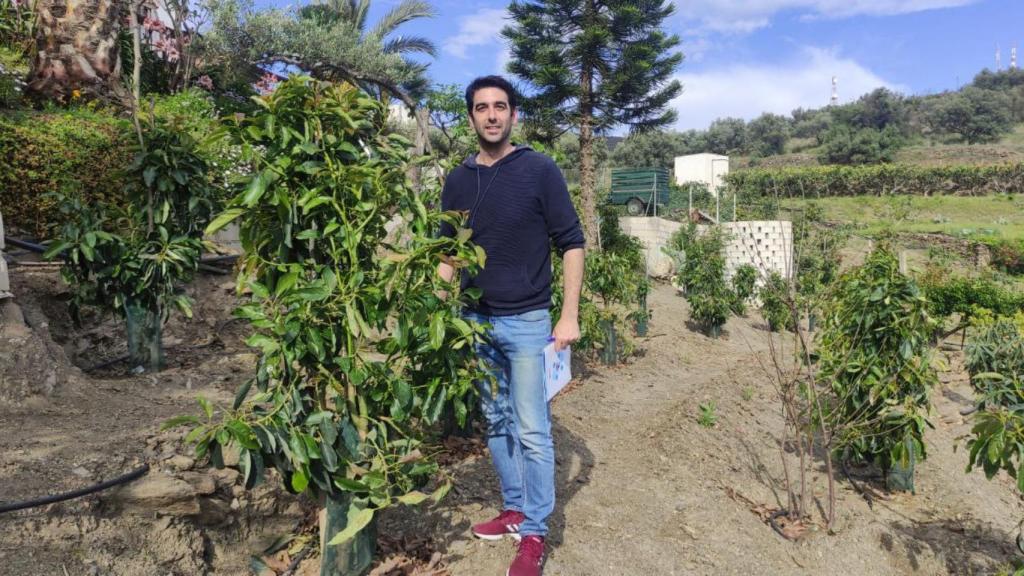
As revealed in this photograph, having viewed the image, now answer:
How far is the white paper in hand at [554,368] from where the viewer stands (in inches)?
91.7

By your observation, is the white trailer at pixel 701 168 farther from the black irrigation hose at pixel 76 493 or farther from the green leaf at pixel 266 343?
the green leaf at pixel 266 343

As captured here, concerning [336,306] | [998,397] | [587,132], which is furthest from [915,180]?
[336,306]

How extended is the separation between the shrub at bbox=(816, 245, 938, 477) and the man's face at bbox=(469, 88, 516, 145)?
244 cm

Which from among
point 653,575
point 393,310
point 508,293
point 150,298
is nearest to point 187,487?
point 393,310

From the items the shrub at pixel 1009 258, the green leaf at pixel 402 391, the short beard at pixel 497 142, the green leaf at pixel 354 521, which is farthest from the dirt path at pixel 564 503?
the shrub at pixel 1009 258

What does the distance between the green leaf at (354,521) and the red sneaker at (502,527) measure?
2.19 ft

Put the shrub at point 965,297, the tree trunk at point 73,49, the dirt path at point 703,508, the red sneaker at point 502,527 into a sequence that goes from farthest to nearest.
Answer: the shrub at point 965,297 → the tree trunk at point 73,49 → the dirt path at point 703,508 → the red sneaker at point 502,527

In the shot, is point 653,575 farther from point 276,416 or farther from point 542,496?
point 276,416

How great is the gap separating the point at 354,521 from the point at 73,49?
7619 millimetres

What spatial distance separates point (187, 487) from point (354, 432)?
3.10 ft

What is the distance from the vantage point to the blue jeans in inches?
90.0

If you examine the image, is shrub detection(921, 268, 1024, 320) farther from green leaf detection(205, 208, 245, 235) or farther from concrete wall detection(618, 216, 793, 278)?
green leaf detection(205, 208, 245, 235)

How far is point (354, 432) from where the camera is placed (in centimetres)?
199

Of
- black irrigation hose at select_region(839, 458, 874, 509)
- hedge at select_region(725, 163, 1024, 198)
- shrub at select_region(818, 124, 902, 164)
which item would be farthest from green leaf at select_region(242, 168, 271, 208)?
shrub at select_region(818, 124, 902, 164)
